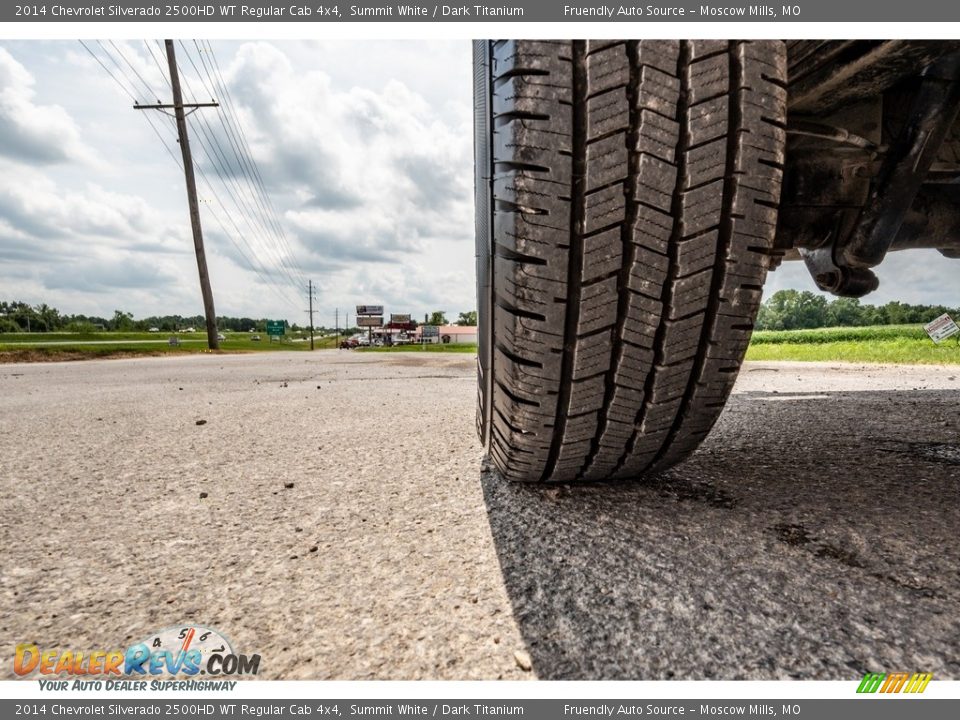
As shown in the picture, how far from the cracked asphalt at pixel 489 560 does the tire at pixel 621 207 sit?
306 mm

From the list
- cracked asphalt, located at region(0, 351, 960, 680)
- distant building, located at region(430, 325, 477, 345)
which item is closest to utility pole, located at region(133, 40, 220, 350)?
cracked asphalt, located at region(0, 351, 960, 680)

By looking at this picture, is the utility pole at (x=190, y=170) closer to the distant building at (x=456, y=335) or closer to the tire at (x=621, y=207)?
the tire at (x=621, y=207)

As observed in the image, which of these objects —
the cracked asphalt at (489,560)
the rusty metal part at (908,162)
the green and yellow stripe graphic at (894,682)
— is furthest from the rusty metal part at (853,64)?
the green and yellow stripe graphic at (894,682)

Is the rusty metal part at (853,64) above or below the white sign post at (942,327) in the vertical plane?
above

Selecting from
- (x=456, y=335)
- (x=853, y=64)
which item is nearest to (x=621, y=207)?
(x=853, y=64)

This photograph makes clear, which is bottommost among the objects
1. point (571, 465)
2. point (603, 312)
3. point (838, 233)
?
point (571, 465)

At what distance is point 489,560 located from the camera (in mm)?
867

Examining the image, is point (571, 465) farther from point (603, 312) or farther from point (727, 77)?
point (727, 77)

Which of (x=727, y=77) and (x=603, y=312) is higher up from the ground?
(x=727, y=77)

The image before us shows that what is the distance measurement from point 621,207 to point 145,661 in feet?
3.17

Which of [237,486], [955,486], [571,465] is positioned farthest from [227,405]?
[955,486]

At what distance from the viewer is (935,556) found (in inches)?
33.2

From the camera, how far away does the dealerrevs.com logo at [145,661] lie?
2.04ft

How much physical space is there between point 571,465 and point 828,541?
0.49 meters
